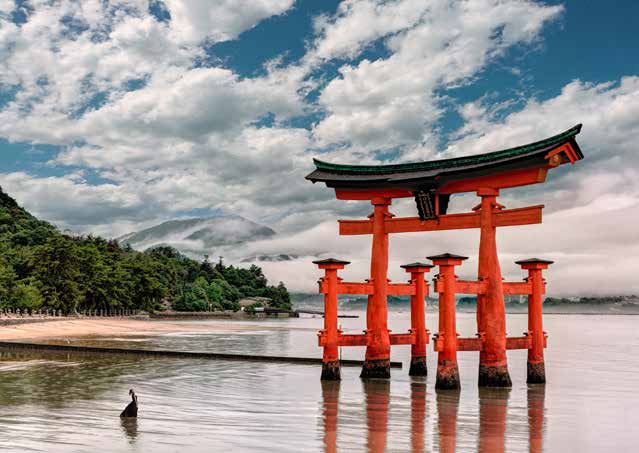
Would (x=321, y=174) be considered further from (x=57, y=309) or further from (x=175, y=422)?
(x=57, y=309)

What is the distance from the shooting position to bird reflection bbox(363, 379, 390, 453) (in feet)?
45.9

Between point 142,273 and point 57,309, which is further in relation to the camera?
point 142,273

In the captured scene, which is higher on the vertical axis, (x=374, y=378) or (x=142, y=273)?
(x=142, y=273)

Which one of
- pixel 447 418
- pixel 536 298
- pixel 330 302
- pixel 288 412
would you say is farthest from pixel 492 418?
pixel 536 298

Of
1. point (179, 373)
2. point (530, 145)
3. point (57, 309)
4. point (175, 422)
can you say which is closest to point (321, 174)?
point (530, 145)

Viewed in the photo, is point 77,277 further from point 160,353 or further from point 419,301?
point 419,301

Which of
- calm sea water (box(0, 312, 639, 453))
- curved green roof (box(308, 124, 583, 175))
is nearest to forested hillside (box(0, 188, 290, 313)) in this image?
calm sea water (box(0, 312, 639, 453))

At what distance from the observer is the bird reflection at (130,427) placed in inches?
547

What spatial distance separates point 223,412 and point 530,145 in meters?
12.9

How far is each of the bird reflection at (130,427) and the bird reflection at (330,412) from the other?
420cm

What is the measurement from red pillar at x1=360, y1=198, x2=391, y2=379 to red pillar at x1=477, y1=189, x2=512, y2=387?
12.2 ft

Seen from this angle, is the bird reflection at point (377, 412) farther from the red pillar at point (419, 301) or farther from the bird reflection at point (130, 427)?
the bird reflection at point (130, 427)

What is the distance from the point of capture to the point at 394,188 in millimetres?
24188

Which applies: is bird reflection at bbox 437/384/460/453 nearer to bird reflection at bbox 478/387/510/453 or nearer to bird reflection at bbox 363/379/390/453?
bird reflection at bbox 478/387/510/453
